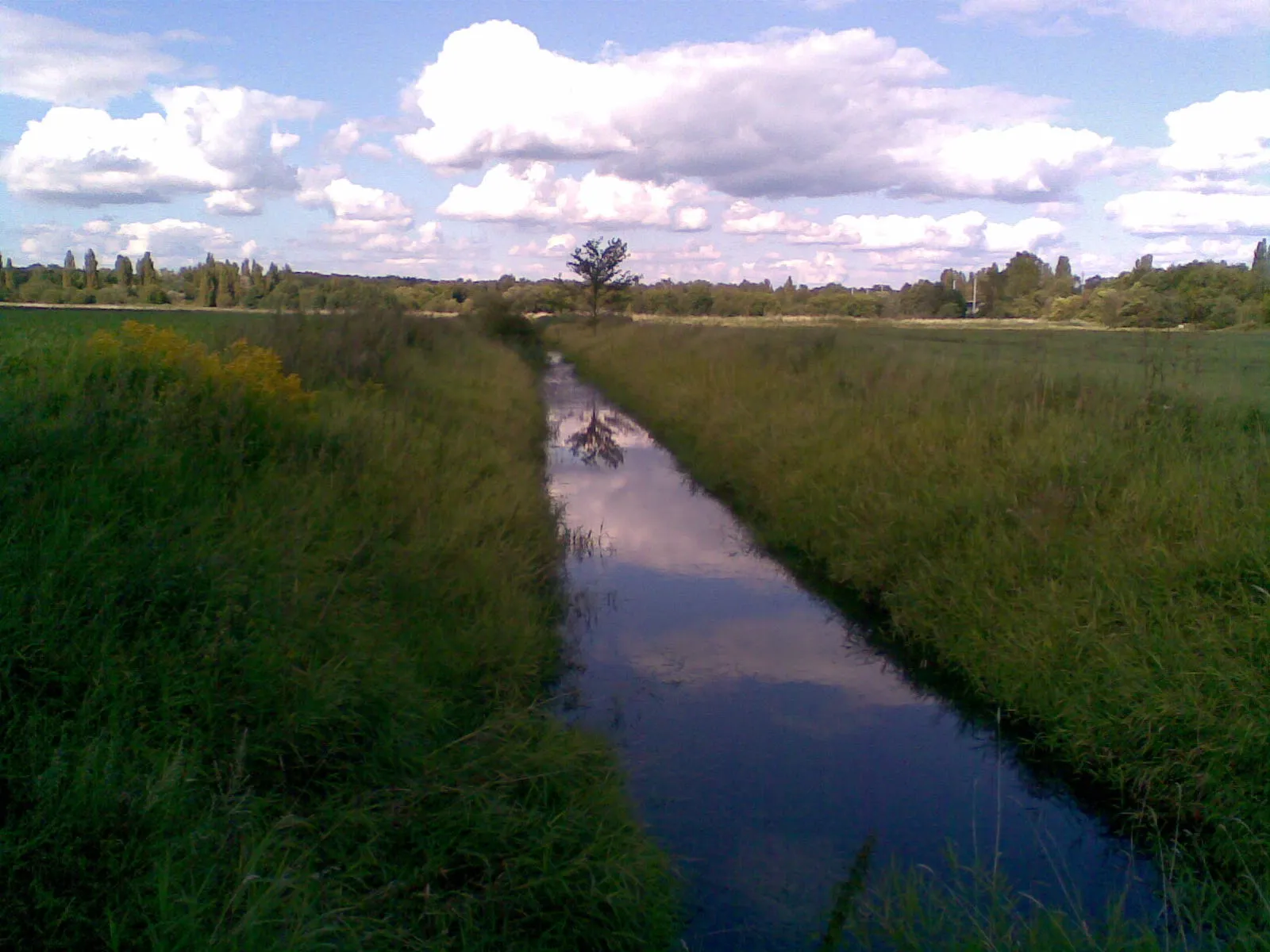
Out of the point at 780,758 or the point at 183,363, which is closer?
the point at 780,758

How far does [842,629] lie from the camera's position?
736 centimetres

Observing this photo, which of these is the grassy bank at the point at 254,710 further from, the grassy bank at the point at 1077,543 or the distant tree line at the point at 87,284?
the distant tree line at the point at 87,284

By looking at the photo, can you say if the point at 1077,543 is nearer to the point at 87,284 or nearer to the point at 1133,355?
the point at 1133,355

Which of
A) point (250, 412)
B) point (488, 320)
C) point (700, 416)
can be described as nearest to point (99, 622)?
point (250, 412)

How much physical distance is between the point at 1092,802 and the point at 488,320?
32.2m

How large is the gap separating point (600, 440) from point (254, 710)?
13.9 m

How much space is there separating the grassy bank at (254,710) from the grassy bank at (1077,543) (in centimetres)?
262

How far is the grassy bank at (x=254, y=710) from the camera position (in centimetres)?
268

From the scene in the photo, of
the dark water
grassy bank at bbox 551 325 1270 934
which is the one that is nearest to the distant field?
grassy bank at bbox 551 325 1270 934

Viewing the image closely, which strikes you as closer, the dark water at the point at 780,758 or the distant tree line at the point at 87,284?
the dark water at the point at 780,758

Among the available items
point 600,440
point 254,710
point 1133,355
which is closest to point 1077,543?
point 254,710

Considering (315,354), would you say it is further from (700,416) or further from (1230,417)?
(1230,417)

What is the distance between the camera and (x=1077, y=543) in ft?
20.9

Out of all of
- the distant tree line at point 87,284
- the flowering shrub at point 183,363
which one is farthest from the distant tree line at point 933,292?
the flowering shrub at point 183,363
